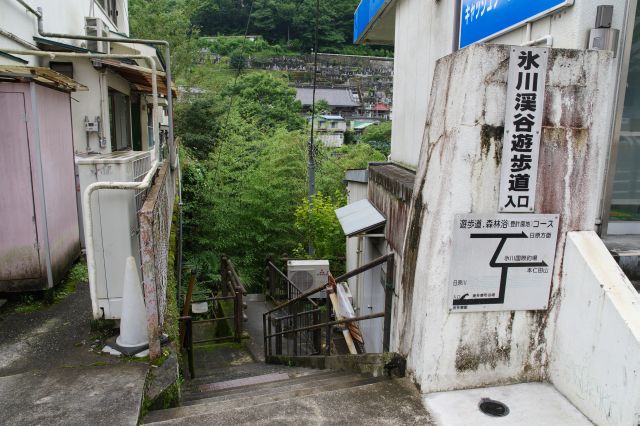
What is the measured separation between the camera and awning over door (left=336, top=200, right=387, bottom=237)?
7.20 metres

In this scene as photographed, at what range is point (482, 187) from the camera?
3441mm

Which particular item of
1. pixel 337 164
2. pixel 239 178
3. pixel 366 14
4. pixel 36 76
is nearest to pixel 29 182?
pixel 36 76

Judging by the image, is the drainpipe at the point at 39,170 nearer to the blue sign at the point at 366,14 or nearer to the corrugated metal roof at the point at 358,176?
the corrugated metal roof at the point at 358,176

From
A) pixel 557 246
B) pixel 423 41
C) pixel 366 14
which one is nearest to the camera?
pixel 557 246

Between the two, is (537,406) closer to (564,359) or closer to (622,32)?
(564,359)

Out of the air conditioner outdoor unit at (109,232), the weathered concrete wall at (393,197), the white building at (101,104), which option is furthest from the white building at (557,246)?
the white building at (101,104)

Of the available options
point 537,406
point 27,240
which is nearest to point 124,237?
point 27,240

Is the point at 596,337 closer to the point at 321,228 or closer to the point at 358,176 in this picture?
the point at 358,176

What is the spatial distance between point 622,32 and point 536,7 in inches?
31.7

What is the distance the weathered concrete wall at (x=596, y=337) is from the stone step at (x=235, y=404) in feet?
4.98

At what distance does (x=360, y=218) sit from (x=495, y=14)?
379cm

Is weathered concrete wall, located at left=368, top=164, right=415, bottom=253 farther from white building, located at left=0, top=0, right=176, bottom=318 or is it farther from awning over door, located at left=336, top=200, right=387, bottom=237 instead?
white building, located at left=0, top=0, right=176, bottom=318

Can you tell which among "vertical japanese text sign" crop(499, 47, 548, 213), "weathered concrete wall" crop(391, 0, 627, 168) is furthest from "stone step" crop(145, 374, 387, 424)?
"weathered concrete wall" crop(391, 0, 627, 168)

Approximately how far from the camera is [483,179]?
3438 mm
